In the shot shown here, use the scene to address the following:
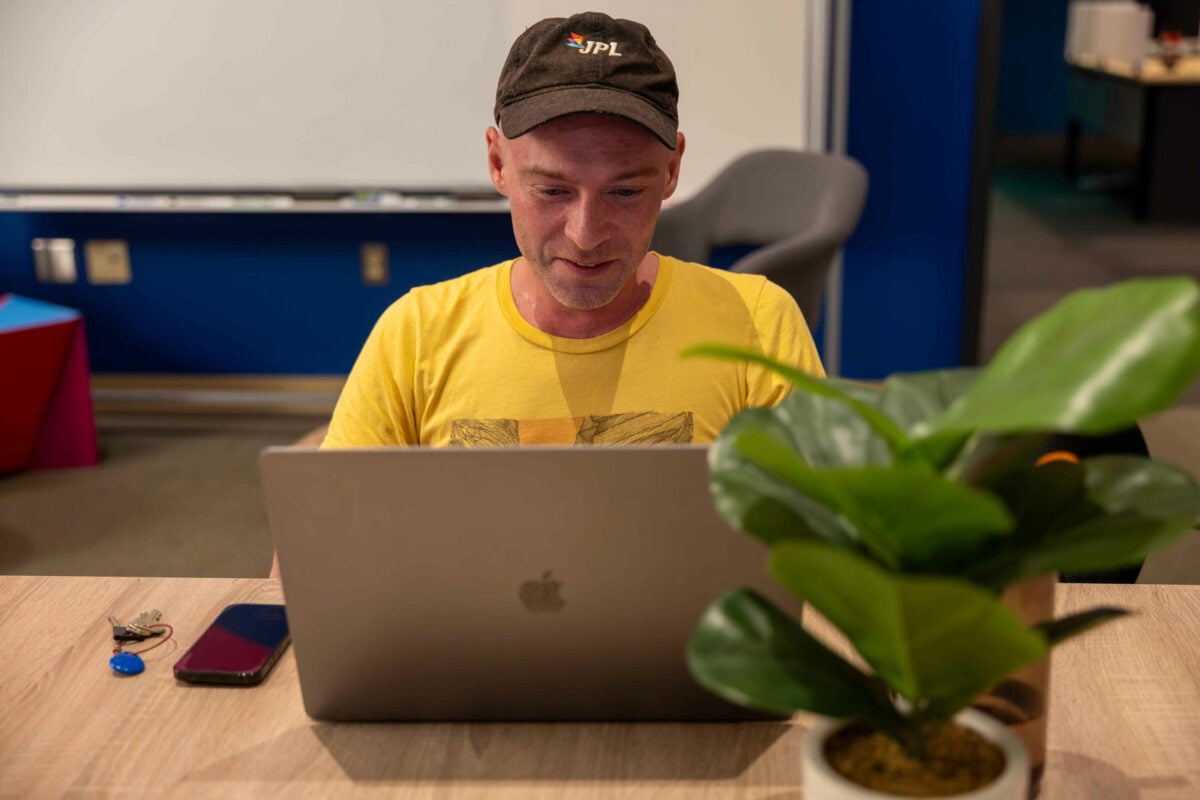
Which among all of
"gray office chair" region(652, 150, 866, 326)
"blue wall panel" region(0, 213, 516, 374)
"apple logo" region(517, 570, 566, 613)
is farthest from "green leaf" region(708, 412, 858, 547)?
"blue wall panel" region(0, 213, 516, 374)

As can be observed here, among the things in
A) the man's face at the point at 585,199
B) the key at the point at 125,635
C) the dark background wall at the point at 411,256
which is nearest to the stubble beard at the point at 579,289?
the man's face at the point at 585,199

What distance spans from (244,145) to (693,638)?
3.45 meters

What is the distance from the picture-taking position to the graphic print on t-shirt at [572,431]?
5.02 ft

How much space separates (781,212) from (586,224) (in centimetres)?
181

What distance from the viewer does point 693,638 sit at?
0.77 meters

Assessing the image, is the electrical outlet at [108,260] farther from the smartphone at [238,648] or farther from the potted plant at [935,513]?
the potted plant at [935,513]

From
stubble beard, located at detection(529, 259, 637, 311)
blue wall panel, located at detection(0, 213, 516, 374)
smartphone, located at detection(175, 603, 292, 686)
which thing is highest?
stubble beard, located at detection(529, 259, 637, 311)

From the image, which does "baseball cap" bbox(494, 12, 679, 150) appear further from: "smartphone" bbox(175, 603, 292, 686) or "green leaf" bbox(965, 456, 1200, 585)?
"green leaf" bbox(965, 456, 1200, 585)

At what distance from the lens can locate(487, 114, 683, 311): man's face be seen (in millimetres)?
1463

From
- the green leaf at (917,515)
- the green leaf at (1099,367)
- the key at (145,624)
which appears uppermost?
the green leaf at (1099,367)

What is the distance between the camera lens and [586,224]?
1458 millimetres

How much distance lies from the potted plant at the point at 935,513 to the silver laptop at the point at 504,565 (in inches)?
6.6

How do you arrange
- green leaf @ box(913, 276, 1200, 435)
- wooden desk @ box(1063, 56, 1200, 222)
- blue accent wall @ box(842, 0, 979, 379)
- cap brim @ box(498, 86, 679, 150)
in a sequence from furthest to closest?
wooden desk @ box(1063, 56, 1200, 222), blue accent wall @ box(842, 0, 979, 379), cap brim @ box(498, 86, 679, 150), green leaf @ box(913, 276, 1200, 435)

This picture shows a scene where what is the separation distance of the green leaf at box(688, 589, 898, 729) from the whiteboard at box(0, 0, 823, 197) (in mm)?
3046
